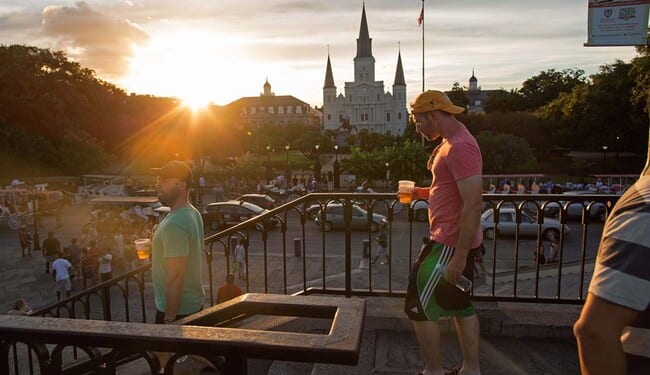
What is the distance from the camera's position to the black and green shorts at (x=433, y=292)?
3305mm

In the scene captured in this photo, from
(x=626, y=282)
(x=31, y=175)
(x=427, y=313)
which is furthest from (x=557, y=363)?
(x=31, y=175)

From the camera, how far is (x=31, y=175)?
41.8 metres

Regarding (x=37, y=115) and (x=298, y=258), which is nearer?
(x=298, y=258)

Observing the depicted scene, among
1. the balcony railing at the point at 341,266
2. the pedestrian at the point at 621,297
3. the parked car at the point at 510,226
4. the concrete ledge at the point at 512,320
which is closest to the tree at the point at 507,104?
the balcony railing at the point at 341,266

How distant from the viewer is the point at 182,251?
356 centimetres

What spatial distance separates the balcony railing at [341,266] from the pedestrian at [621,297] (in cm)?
87

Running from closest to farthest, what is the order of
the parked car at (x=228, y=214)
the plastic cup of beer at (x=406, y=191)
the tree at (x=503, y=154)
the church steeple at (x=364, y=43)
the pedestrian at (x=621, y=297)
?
the pedestrian at (x=621, y=297)
the plastic cup of beer at (x=406, y=191)
the parked car at (x=228, y=214)
the tree at (x=503, y=154)
the church steeple at (x=364, y=43)

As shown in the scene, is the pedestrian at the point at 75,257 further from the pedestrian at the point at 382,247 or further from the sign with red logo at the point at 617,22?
the sign with red logo at the point at 617,22

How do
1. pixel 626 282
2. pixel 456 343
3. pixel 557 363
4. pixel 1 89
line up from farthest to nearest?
pixel 1 89 → pixel 456 343 → pixel 557 363 → pixel 626 282

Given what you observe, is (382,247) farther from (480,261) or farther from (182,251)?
(182,251)

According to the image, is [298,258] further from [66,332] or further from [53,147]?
[53,147]

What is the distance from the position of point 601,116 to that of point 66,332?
5660 cm

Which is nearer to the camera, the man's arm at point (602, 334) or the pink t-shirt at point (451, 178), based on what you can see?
the man's arm at point (602, 334)

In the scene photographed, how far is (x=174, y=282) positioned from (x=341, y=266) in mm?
14678
